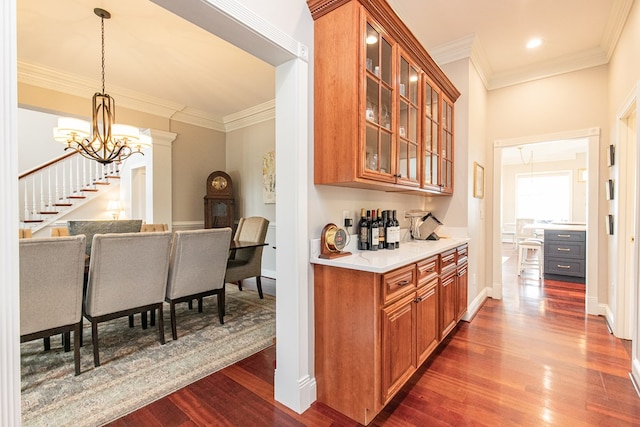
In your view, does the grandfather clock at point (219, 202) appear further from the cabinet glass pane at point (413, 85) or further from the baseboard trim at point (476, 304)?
the baseboard trim at point (476, 304)

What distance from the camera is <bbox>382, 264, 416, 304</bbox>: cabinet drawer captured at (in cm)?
163

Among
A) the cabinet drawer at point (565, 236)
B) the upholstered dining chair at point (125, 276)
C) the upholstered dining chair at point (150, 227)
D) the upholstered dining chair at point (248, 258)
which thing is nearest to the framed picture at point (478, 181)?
the cabinet drawer at point (565, 236)

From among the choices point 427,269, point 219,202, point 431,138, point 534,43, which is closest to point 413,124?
point 431,138

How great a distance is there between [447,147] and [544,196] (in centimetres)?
786

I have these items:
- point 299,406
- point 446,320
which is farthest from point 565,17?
point 299,406

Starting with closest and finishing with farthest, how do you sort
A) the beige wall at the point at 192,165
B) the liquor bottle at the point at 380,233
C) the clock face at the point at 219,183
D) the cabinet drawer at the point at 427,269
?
1. the cabinet drawer at the point at 427,269
2. the liquor bottle at the point at 380,233
3. the beige wall at the point at 192,165
4. the clock face at the point at 219,183

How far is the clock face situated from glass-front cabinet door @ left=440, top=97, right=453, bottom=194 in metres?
3.84

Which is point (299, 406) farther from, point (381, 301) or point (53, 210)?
point (53, 210)

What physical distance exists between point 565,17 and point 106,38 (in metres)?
4.57

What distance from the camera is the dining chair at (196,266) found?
262 centimetres

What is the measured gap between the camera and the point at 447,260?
253cm

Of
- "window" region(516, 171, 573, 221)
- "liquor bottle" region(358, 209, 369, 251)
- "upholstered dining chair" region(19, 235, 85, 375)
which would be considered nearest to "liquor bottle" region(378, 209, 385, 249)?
"liquor bottle" region(358, 209, 369, 251)

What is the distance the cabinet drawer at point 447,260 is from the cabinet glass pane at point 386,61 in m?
1.43

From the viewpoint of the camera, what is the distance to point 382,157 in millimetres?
1958
